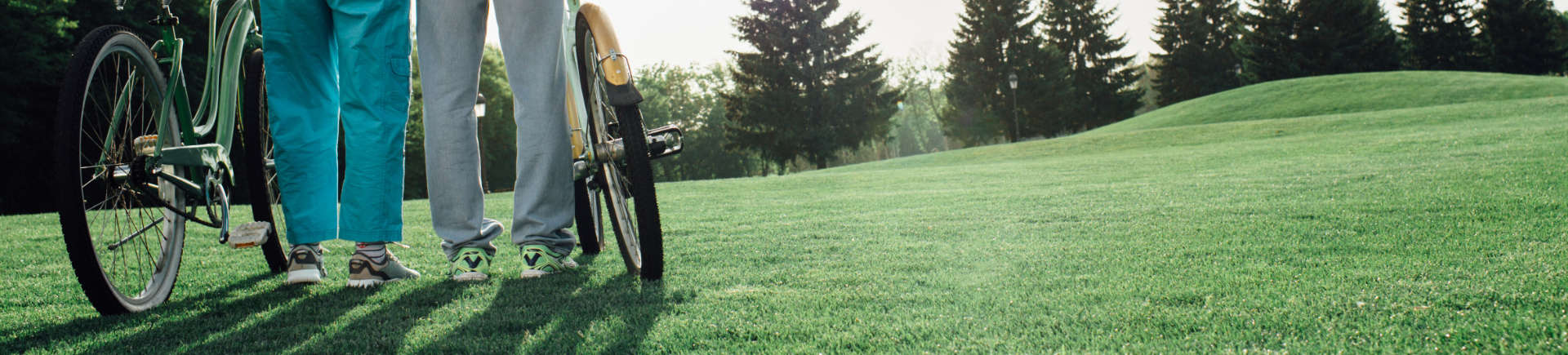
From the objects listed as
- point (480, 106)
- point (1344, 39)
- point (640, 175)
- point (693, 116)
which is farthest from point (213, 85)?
point (693, 116)

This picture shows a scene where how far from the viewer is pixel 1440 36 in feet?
156

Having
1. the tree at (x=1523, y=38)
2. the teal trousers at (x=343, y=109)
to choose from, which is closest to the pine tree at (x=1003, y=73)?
the tree at (x=1523, y=38)

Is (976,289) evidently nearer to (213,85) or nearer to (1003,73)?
(213,85)

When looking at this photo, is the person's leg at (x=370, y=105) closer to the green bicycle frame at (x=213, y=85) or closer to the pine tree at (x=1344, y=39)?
the green bicycle frame at (x=213, y=85)

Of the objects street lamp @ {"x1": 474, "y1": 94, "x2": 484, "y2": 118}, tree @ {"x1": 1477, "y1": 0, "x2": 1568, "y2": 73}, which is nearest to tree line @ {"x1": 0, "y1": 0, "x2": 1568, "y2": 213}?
tree @ {"x1": 1477, "y1": 0, "x2": 1568, "y2": 73}

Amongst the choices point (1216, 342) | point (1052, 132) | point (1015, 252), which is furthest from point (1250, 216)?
point (1052, 132)

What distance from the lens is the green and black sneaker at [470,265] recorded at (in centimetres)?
266

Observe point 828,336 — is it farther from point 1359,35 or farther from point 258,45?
point 1359,35

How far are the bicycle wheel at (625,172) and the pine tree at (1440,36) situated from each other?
5805 centimetres

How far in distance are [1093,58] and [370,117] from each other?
53787 mm

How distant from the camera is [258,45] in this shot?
3.16 metres

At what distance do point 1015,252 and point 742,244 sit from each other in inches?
45.9

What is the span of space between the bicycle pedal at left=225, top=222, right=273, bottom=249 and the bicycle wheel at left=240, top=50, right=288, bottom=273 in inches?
12.9

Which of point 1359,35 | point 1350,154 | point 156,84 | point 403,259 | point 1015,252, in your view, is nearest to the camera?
point 156,84
